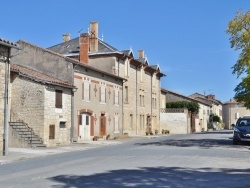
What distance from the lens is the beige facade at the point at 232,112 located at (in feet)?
350

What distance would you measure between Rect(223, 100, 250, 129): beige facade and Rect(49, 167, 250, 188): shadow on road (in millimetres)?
97948

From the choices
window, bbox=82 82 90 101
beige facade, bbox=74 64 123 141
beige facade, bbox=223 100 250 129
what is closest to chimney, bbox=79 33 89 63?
beige facade, bbox=74 64 123 141

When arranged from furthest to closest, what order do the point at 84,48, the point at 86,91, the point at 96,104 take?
the point at 84,48 → the point at 96,104 → the point at 86,91

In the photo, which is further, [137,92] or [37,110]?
[137,92]

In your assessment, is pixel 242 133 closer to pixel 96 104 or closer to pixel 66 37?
pixel 96 104

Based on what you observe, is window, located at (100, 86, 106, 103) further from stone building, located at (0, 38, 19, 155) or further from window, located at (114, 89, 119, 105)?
stone building, located at (0, 38, 19, 155)

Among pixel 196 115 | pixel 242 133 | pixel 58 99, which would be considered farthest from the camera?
pixel 196 115

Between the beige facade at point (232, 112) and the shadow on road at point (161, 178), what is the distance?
3856 inches

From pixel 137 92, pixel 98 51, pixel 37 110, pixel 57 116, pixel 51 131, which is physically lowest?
pixel 51 131

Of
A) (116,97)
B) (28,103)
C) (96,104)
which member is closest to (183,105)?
(116,97)

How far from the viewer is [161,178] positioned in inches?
405

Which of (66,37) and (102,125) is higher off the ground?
(66,37)

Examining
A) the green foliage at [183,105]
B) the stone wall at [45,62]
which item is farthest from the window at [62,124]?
the green foliage at [183,105]

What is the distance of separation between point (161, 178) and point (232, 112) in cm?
10347
